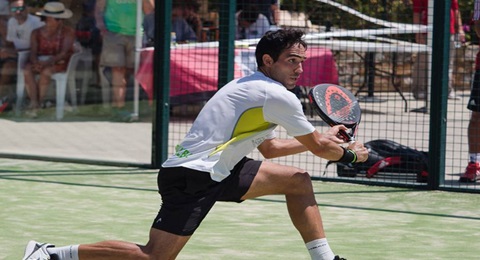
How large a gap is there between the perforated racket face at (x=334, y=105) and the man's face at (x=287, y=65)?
0.68ft

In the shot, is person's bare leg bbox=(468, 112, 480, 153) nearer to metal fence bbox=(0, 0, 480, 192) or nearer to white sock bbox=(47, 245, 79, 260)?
metal fence bbox=(0, 0, 480, 192)

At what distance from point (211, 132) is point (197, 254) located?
4.45ft

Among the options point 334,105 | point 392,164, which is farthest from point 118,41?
point 334,105

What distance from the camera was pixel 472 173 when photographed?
9.64 m

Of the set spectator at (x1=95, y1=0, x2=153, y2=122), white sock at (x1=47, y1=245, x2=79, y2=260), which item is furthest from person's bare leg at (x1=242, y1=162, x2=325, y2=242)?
spectator at (x1=95, y1=0, x2=153, y2=122)

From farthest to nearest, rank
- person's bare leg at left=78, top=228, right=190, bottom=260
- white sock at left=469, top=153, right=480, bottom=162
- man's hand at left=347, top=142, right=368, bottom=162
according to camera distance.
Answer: white sock at left=469, top=153, right=480, bottom=162
man's hand at left=347, top=142, right=368, bottom=162
person's bare leg at left=78, top=228, right=190, bottom=260

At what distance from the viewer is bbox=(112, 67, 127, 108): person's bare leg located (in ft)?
37.0

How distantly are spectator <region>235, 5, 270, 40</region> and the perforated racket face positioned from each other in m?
5.24

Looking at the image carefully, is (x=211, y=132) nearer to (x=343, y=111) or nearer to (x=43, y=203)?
(x=343, y=111)

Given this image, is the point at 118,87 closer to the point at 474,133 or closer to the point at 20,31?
the point at 20,31

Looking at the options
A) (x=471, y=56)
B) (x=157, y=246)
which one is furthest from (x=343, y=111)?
(x=471, y=56)

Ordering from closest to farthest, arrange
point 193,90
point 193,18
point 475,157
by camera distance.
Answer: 1. point 475,157
2. point 193,90
3. point 193,18

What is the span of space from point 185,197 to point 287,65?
86 centimetres

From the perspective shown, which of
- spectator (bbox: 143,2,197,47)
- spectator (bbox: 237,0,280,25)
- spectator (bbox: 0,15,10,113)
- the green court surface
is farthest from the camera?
spectator (bbox: 143,2,197,47)
